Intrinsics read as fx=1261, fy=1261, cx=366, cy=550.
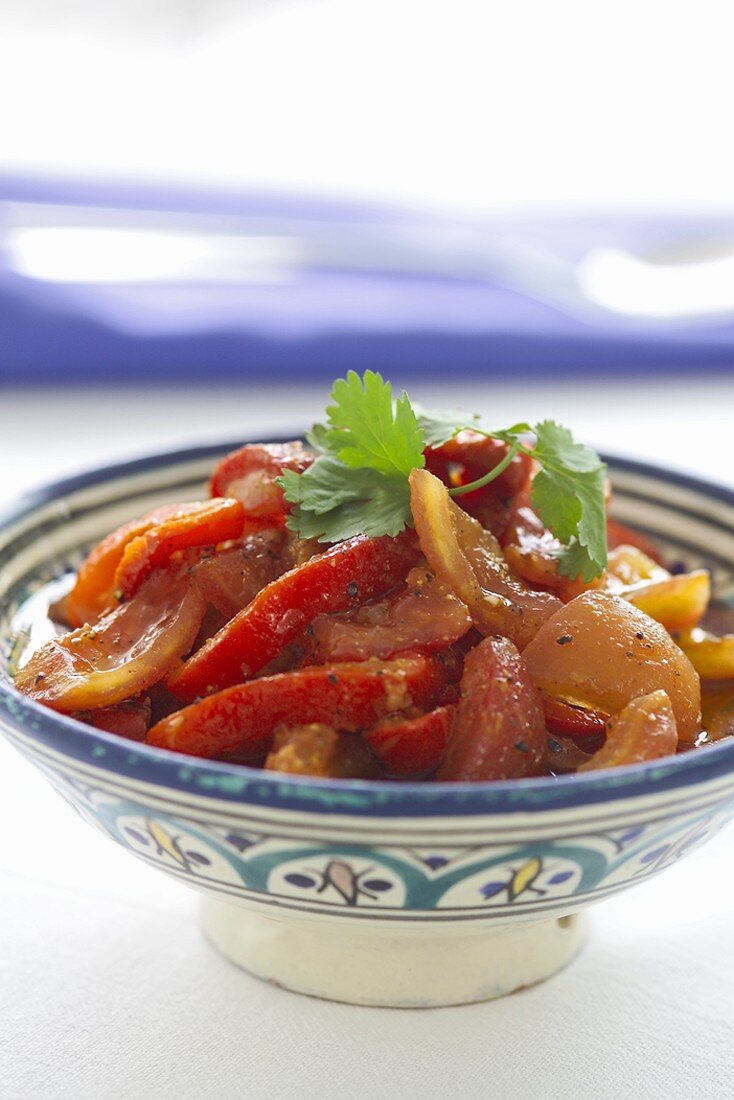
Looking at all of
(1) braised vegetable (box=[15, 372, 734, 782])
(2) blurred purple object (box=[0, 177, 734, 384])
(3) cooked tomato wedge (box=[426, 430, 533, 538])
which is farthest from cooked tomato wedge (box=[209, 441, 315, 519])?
(2) blurred purple object (box=[0, 177, 734, 384])

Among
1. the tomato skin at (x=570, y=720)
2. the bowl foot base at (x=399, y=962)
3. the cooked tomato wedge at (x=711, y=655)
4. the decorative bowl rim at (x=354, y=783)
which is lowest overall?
the bowl foot base at (x=399, y=962)

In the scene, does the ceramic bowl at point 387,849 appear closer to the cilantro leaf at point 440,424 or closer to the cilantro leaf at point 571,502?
the cilantro leaf at point 571,502

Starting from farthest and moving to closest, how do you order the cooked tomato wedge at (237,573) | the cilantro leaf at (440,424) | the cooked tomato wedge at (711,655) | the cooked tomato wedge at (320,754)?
the cooked tomato wedge at (711,655) < the cilantro leaf at (440,424) < the cooked tomato wedge at (237,573) < the cooked tomato wedge at (320,754)

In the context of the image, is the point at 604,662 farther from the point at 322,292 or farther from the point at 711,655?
the point at 322,292

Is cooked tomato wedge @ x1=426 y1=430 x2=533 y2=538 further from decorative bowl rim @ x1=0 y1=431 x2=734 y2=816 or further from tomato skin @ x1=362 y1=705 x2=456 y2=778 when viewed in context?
decorative bowl rim @ x1=0 y1=431 x2=734 y2=816

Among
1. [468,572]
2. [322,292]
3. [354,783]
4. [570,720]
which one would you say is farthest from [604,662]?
[322,292]

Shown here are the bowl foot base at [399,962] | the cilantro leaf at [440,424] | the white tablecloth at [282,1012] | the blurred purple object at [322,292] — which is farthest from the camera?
the blurred purple object at [322,292]

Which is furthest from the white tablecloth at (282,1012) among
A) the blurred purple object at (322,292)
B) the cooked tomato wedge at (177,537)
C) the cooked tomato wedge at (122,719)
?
the blurred purple object at (322,292)
